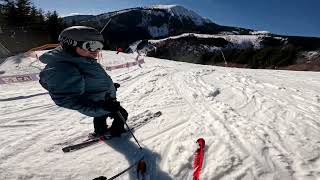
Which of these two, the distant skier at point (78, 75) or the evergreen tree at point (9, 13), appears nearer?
the distant skier at point (78, 75)

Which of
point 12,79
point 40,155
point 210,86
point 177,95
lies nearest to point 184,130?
point 40,155

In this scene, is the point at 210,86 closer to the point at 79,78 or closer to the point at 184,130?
the point at 184,130

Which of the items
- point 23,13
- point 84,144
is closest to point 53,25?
point 23,13

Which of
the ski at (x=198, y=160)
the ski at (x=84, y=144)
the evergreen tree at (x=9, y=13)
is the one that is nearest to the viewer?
the ski at (x=198, y=160)

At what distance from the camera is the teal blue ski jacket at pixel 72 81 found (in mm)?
4516

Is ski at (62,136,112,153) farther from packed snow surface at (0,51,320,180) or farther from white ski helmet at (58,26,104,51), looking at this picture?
white ski helmet at (58,26,104,51)

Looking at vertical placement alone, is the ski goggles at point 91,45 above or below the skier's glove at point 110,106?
above

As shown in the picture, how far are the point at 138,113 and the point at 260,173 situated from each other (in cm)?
379

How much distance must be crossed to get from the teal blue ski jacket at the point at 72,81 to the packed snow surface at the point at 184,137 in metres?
0.79

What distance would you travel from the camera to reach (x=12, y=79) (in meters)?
16.7

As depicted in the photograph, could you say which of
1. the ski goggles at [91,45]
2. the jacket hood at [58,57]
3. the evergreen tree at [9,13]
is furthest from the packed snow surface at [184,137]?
the evergreen tree at [9,13]

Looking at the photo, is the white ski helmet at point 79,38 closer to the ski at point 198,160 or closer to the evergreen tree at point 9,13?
the ski at point 198,160

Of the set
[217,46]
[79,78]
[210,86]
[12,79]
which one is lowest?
[217,46]

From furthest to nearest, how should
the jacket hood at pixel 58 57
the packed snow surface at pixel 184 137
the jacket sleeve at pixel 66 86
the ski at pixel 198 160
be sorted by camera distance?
the jacket hood at pixel 58 57, the jacket sleeve at pixel 66 86, the packed snow surface at pixel 184 137, the ski at pixel 198 160
